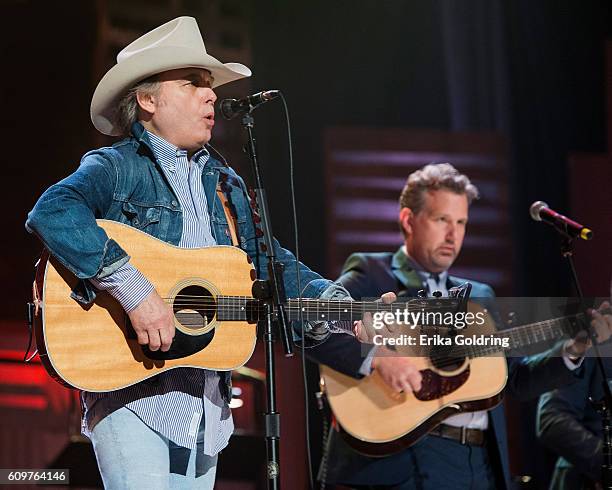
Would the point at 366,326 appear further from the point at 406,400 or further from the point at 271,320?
the point at 406,400

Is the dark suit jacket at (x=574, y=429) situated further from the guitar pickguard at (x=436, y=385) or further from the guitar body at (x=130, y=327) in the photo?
the guitar body at (x=130, y=327)

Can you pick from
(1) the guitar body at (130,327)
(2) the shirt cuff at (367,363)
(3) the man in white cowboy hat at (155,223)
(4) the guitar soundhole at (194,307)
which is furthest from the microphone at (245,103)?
(2) the shirt cuff at (367,363)

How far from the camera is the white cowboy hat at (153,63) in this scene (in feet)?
11.1

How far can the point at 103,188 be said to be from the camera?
3152 mm

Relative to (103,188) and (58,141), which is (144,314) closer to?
(103,188)

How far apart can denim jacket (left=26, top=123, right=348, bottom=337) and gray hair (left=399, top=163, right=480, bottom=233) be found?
5.84 ft

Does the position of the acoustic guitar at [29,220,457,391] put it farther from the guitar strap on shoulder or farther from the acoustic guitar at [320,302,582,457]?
the acoustic guitar at [320,302,582,457]

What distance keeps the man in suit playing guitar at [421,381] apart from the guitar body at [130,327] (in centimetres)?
143

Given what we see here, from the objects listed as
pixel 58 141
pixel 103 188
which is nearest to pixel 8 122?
pixel 58 141

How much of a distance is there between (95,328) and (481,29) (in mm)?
4312

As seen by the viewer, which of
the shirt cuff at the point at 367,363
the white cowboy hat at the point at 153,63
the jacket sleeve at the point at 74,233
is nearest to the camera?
the jacket sleeve at the point at 74,233

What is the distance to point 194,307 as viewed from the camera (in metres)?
3.21

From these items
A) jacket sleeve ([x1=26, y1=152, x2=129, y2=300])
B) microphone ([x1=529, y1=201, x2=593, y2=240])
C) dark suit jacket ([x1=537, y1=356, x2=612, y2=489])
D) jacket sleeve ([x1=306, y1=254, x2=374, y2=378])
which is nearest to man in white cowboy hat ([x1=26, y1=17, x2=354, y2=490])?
jacket sleeve ([x1=26, y1=152, x2=129, y2=300])

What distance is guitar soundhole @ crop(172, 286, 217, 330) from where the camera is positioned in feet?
10.5
